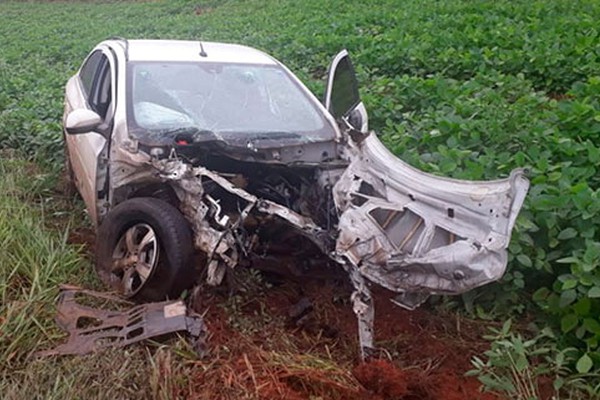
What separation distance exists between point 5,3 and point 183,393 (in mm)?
36814

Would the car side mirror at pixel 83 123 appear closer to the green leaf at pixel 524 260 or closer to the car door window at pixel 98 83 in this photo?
the car door window at pixel 98 83

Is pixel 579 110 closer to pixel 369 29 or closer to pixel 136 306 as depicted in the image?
pixel 136 306

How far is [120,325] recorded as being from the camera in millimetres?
4156

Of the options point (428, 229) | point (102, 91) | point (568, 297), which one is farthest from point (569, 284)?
point (102, 91)

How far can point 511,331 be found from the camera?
14.1 feet

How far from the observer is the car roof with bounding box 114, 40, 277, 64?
585 cm

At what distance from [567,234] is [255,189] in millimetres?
1981

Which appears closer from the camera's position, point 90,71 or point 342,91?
point 342,91

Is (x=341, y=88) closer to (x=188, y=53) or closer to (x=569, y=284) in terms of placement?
(x=188, y=53)

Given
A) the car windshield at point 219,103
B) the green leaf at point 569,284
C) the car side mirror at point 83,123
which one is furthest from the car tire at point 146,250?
the green leaf at point 569,284

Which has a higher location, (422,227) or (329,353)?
(422,227)

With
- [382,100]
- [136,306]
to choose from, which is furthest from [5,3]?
[136,306]

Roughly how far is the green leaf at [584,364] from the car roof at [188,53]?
11.6ft

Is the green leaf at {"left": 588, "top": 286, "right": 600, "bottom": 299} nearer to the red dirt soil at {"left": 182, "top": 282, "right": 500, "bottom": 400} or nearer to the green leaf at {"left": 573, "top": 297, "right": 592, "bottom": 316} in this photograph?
the green leaf at {"left": 573, "top": 297, "right": 592, "bottom": 316}
